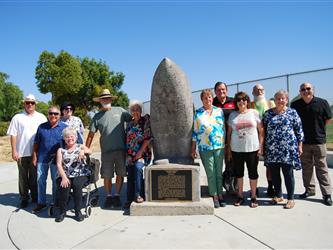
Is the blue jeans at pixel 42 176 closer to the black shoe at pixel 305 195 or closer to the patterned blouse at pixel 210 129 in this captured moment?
the patterned blouse at pixel 210 129

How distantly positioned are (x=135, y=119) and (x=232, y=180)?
6.37 ft

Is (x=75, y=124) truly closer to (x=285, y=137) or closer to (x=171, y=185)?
(x=171, y=185)

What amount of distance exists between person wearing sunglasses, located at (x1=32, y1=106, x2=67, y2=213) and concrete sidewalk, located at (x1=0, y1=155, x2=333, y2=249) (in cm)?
38

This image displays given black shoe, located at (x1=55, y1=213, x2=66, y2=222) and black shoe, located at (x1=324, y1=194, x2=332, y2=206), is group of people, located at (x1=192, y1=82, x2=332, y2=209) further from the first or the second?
black shoe, located at (x1=55, y1=213, x2=66, y2=222)

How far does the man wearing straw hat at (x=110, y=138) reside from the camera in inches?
192

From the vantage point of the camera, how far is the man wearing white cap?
512 cm

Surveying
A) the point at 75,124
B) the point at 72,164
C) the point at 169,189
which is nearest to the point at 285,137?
the point at 169,189

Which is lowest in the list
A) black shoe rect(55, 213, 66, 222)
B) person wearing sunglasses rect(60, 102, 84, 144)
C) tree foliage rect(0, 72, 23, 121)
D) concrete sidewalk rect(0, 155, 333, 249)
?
concrete sidewalk rect(0, 155, 333, 249)

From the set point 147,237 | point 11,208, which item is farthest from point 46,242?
point 11,208

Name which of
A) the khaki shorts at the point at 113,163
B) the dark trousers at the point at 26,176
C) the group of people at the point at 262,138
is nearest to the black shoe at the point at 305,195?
the group of people at the point at 262,138

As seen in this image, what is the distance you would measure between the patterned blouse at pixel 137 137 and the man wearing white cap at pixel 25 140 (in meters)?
1.59

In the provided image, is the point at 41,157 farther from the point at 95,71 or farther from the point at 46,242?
the point at 95,71

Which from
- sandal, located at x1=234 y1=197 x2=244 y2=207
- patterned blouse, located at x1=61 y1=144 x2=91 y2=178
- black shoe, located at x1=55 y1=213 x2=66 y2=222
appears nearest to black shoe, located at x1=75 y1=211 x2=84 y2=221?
black shoe, located at x1=55 y1=213 x2=66 y2=222

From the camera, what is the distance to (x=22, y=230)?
13.3 ft
